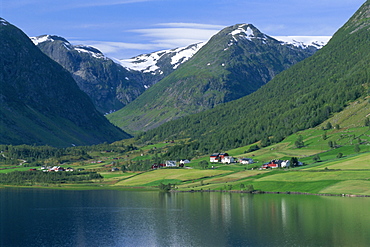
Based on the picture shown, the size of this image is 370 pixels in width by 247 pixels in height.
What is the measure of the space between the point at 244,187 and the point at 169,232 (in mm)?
72952

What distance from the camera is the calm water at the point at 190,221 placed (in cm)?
9719

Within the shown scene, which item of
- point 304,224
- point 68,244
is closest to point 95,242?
point 68,244

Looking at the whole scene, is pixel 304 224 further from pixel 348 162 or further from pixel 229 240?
pixel 348 162

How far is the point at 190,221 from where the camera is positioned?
119m

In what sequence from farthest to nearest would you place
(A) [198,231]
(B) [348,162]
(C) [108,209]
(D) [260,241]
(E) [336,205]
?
(B) [348,162] → (C) [108,209] → (E) [336,205] → (A) [198,231] → (D) [260,241]

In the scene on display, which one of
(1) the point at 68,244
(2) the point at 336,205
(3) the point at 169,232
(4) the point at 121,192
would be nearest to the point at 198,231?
(3) the point at 169,232

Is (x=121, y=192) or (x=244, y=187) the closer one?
(x=244, y=187)

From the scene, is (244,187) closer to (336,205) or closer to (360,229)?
(336,205)

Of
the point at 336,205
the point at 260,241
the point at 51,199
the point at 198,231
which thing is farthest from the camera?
the point at 51,199

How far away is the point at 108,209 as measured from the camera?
479ft

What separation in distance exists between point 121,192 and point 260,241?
106469 millimetres

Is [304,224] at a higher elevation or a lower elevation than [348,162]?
lower

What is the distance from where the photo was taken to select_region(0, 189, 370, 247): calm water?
97.2 m

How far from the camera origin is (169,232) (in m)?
107
